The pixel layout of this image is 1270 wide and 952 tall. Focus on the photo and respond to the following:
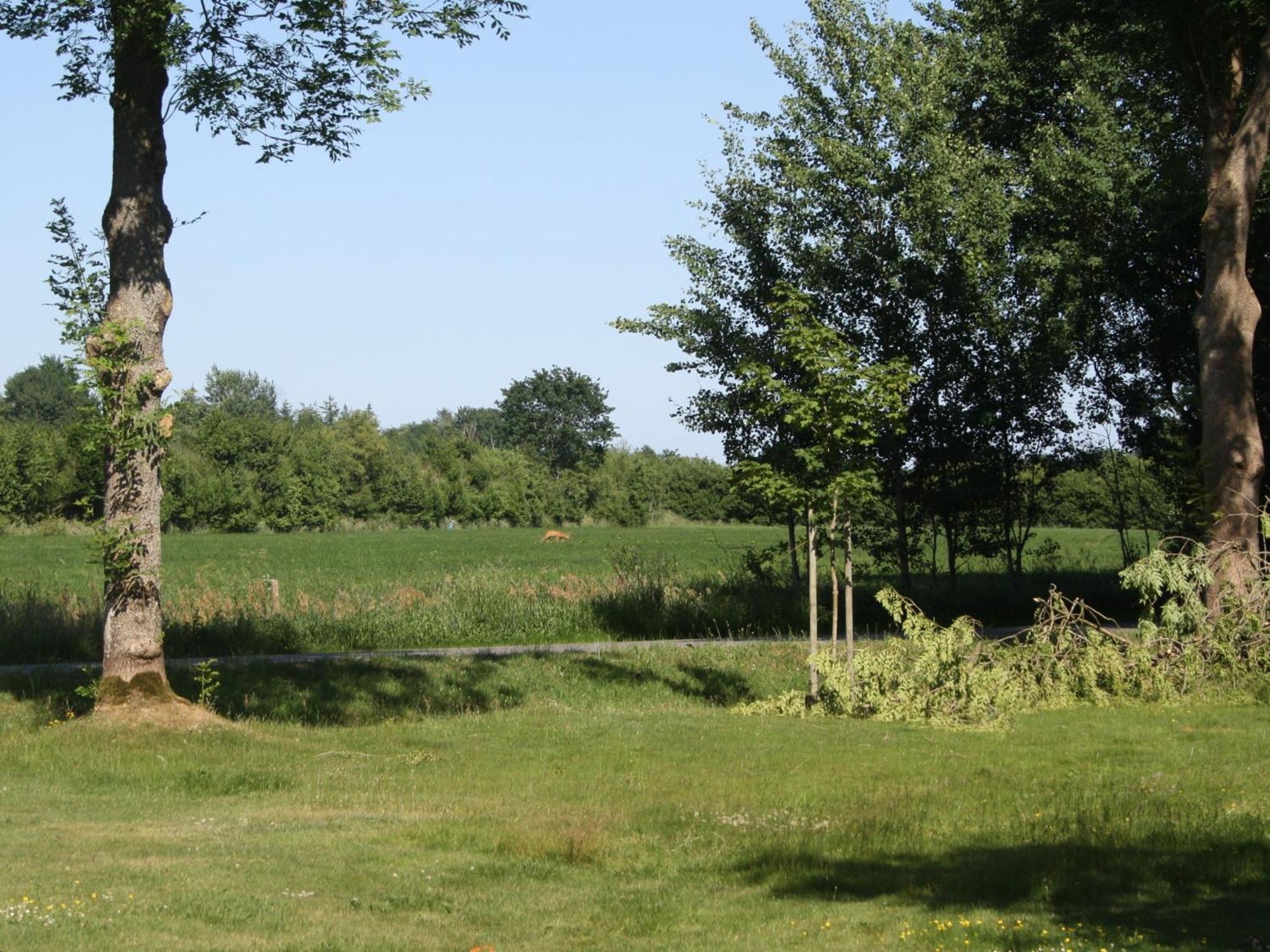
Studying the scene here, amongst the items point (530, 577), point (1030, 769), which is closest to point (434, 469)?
point (530, 577)

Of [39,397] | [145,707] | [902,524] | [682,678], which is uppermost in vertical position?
[39,397]

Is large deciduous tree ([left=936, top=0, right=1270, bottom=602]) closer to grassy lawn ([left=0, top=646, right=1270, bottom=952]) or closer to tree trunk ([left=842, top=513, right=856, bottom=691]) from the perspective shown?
grassy lawn ([left=0, top=646, right=1270, bottom=952])

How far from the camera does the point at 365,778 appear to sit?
1186cm

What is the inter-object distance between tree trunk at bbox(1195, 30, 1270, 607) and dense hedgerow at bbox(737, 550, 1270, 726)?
3.09 ft

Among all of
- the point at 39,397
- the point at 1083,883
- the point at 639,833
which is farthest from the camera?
the point at 39,397

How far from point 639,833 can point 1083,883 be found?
3.16 meters

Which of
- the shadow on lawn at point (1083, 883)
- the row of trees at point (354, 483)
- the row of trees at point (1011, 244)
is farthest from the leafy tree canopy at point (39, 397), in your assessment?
the shadow on lawn at point (1083, 883)

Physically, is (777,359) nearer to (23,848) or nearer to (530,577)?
(23,848)

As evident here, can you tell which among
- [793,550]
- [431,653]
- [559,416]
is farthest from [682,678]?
[559,416]

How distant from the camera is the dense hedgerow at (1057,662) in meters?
16.0

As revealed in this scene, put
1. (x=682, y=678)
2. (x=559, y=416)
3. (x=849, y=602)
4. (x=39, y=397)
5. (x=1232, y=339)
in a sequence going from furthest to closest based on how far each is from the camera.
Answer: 1. (x=39, y=397)
2. (x=559, y=416)
3. (x=682, y=678)
4. (x=1232, y=339)
5. (x=849, y=602)

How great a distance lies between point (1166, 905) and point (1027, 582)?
25271 millimetres

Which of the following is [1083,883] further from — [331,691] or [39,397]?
[39,397]

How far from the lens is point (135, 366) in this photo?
47.6 feet
